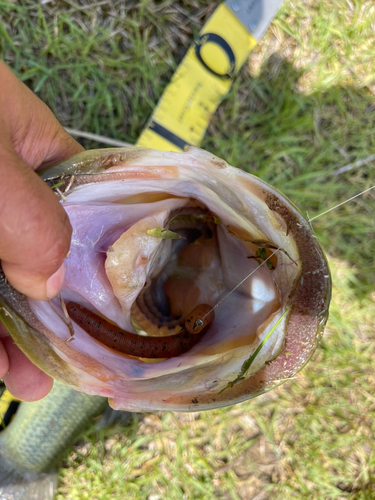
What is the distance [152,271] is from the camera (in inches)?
71.2

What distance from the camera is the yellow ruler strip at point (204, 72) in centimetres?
291

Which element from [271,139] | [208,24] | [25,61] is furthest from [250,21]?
[25,61]

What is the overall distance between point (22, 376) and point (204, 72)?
93.9 inches

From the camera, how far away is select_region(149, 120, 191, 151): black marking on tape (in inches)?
114

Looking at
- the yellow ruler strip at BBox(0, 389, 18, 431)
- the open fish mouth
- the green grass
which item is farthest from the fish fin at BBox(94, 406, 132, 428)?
the open fish mouth

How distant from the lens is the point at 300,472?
3.21 meters

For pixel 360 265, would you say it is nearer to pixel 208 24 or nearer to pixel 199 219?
pixel 199 219

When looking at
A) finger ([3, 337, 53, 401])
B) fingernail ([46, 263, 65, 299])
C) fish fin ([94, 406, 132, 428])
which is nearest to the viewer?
fingernail ([46, 263, 65, 299])

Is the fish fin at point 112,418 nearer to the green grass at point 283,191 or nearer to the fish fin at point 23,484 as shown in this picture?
the green grass at point 283,191

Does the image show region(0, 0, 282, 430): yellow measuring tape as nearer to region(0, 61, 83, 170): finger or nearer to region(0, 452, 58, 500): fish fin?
region(0, 452, 58, 500): fish fin

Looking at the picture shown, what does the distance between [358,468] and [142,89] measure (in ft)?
11.3

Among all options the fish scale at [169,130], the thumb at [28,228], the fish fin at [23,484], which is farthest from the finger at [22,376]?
the fish fin at [23,484]

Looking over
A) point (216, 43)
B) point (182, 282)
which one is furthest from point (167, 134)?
point (182, 282)

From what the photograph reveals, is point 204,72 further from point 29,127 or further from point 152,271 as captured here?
point 152,271
